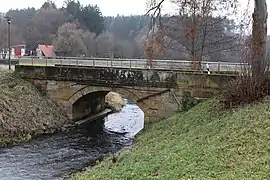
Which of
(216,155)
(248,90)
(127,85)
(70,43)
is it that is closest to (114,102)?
(127,85)

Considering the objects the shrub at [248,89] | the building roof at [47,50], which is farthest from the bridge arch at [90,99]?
the building roof at [47,50]

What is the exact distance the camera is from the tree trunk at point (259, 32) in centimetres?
1803

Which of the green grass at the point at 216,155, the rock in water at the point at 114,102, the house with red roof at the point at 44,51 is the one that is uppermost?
the house with red roof at the point at 44,51

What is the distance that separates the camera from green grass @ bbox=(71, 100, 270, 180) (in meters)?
9.67

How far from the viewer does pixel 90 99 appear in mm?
31453

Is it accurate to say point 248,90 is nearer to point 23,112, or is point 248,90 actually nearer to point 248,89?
point 248,89

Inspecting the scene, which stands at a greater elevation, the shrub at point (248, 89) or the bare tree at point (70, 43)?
the bare tree at point (70, 43)

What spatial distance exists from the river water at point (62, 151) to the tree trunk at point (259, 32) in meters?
8.96

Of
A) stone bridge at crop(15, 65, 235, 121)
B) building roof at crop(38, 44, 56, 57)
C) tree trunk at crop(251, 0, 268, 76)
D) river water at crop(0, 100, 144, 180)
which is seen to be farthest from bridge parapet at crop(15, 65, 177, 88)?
building roof at crop(38, 44, 56, 57)

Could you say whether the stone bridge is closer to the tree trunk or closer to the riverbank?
the riverbank

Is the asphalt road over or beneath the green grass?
over

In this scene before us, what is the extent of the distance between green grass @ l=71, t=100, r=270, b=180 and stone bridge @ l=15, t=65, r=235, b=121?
25.5 feet

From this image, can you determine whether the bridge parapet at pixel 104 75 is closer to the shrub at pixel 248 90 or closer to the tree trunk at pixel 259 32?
the tree trunk at pixel 259 32

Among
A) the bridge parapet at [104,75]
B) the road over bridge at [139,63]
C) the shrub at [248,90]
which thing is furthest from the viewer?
the road over bridge at [139,63]
